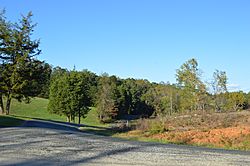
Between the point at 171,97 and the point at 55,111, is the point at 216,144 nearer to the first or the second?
the point at 55,111

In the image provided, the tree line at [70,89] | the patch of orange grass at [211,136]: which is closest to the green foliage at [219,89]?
the tree line at [70,89]

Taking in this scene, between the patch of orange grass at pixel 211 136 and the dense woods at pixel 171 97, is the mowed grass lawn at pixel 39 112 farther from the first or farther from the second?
the patch of orange grass at pixel 211 136

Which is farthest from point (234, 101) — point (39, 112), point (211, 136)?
point (39, 112)

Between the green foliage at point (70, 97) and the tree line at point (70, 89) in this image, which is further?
the green foliage at point (70, 97)

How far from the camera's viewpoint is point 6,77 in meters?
36.9

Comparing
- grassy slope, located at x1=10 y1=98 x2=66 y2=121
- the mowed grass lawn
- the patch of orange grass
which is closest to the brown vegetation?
the patch of orange grass


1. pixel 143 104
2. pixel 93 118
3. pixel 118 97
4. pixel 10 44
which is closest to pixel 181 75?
pixel 10 44

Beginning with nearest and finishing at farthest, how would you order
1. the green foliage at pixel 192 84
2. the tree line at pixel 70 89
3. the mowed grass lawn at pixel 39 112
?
→ the tree line at pixel 70 89 < the green foliage at pixel 192 84 < the mowed grass lawn at pixel 39 112

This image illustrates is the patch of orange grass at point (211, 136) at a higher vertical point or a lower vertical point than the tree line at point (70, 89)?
lower

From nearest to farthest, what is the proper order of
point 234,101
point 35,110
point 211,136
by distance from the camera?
point 211,136, point 234,101, point 35,110

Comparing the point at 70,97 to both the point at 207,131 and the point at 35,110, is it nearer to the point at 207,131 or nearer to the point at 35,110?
the point at 35,110

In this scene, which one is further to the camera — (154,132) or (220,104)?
(220,104)

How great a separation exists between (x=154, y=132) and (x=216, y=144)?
6.57m

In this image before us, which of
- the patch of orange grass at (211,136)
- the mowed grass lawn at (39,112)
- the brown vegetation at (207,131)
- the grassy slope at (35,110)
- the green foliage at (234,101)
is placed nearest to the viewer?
the brown vegetation at (207,131)
